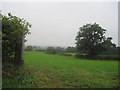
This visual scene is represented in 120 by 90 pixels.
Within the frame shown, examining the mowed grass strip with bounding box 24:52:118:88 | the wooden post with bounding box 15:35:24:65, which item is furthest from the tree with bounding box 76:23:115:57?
the wooden post with bounding box 15:35:24:65

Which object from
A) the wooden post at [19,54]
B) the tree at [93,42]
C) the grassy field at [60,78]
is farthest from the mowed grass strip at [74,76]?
the tree at [93,42]

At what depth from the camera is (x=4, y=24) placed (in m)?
2.33

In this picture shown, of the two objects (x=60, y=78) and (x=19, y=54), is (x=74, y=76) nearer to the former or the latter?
(x=60, y=78)

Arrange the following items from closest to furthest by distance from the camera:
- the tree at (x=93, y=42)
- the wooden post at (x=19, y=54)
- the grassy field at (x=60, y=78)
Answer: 1. the grassy field at (x=60, y=78)
2. the wooden post at (x=19, y=54)
3. the tree at (x=93, y=42)

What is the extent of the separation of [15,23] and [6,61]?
1836 millimetres

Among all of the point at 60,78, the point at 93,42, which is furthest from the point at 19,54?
the point at 93,42

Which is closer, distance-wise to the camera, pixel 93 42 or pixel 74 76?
pixel 74 76

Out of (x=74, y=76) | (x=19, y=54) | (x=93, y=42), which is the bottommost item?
(x=74, y=76)

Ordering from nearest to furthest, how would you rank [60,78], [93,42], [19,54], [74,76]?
[60,78] < [74,76] < [19,54] < [93,42]

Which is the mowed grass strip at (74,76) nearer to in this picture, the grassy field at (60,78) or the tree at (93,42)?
the grassy field at (60,78)

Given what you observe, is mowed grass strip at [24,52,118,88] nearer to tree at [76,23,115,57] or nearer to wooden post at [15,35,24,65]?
wooden post at [15,35,24,65]

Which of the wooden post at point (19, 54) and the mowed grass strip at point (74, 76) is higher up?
the wooden post at point (19, 54)

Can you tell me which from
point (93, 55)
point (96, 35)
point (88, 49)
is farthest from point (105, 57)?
point (96, 35)

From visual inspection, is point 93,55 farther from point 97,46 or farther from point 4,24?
point 4,24
